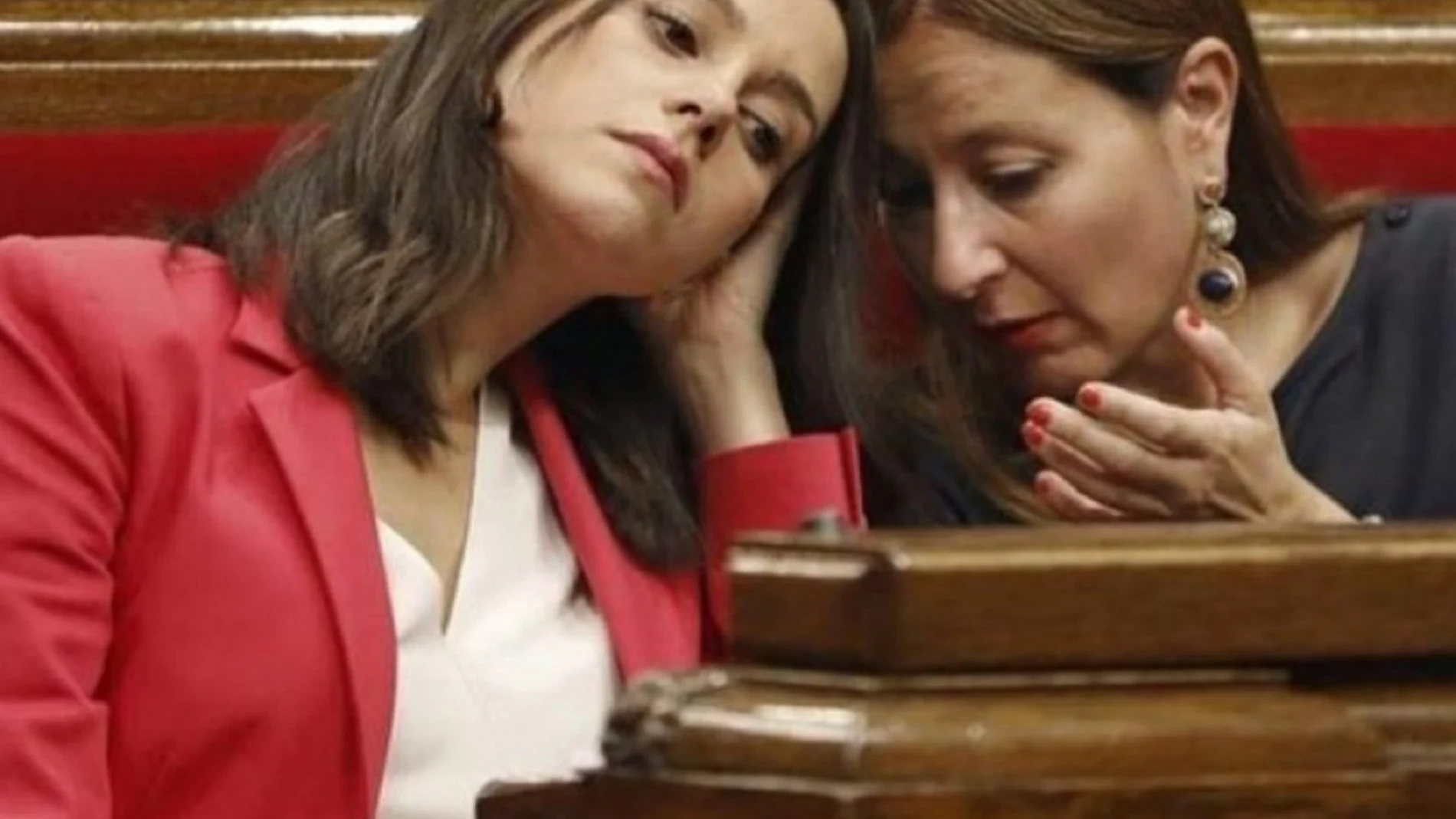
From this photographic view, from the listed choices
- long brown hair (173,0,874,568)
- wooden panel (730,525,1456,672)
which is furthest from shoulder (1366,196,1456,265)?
wooden panel (730,525,1456,672)

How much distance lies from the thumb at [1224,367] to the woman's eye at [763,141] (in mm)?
248

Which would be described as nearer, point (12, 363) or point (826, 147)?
point (12, 363)

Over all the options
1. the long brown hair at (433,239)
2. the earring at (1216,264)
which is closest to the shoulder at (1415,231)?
the earring at (1216,264)

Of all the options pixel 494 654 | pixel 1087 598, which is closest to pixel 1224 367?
pixel 494 654

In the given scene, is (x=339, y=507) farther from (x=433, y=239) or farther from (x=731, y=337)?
(x=731, y=337)

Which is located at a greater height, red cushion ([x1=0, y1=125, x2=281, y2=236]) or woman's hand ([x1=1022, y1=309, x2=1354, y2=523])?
red cushion ([x1=0, y1=125, x2=281, y2=236])

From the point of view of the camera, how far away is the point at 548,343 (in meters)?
1.63

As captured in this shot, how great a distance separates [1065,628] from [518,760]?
0.80m

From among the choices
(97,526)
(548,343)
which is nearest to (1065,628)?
(97,526)

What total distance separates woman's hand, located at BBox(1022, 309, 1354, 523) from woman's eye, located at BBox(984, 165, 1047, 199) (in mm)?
214

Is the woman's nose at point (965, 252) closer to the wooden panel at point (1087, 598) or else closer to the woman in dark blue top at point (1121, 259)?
the woman in dark blue top at point (1121, 259)

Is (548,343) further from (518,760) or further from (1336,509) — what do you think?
(1336,509)

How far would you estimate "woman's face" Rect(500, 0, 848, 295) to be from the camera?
4.71 feet

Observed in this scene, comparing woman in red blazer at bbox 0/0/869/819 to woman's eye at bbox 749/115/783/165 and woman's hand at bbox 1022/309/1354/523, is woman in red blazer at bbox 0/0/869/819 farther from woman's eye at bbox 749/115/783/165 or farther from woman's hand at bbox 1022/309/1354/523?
woman's hand at bbox 1022/309/1354/523
